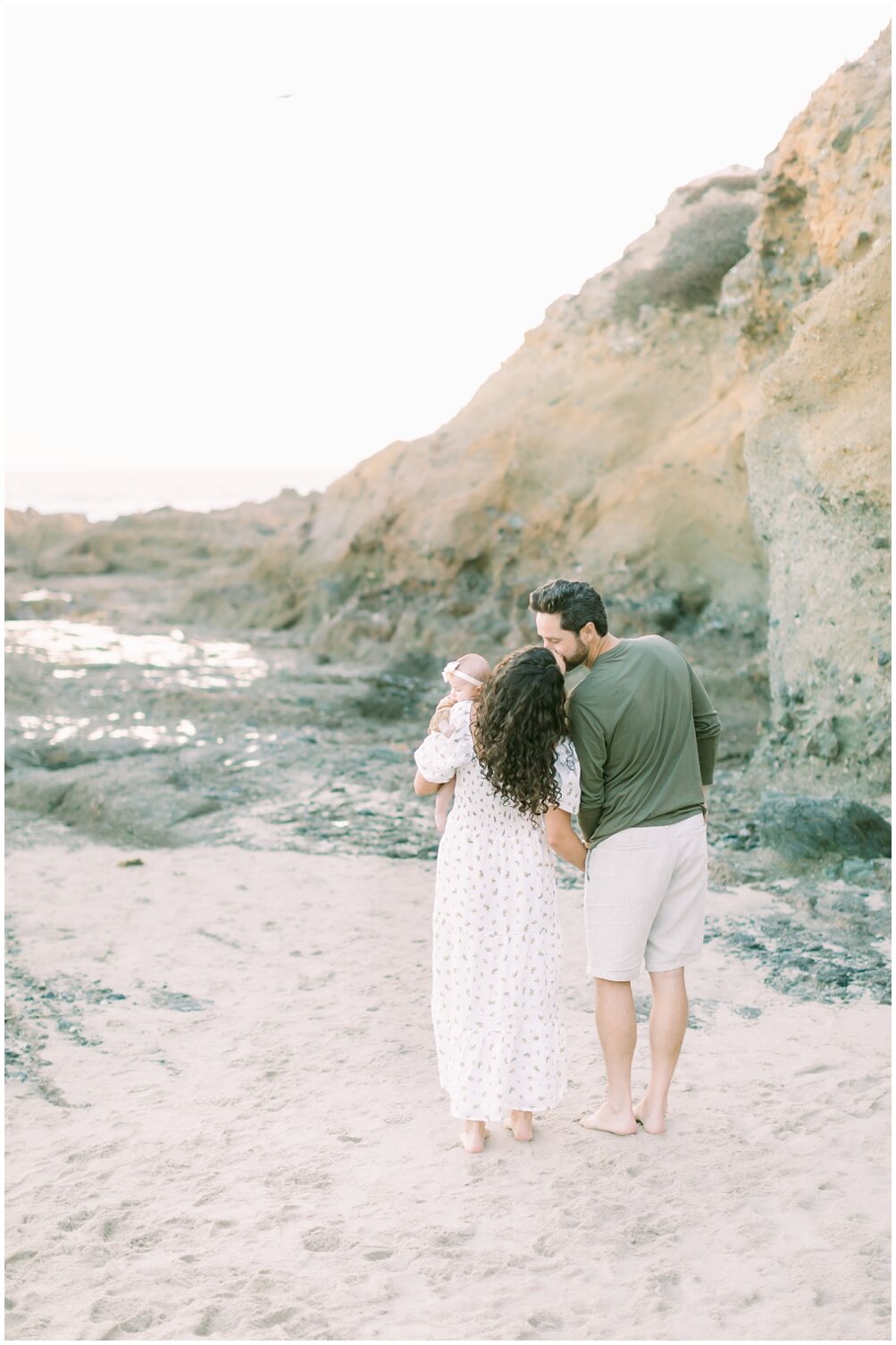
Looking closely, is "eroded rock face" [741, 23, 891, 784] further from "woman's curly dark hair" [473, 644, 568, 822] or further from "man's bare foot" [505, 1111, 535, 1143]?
→ "woman's curly dark hair" [473, 644, 568, 822]

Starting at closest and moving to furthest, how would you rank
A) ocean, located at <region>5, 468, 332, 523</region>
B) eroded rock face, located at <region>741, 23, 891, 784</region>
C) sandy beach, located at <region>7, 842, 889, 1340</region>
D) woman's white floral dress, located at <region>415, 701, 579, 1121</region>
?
1. sandy beach, located at <region>7, 842, 889, 1340</region>
2. woman's white floral dress, located at <region>415, 701, 579, 1121</region>
3. eroded rock face, located at <region>741, 23, 891, 784</region>
4. ocean, located at <region>5, 468, 332, 523</region>

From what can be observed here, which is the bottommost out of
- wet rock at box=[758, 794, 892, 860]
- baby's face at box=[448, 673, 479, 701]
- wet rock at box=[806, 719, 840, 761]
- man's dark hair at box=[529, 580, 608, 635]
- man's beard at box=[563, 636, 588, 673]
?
wet rock at box=[758, 794, 892, 860]

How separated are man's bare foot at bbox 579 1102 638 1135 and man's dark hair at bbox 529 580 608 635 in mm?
1672

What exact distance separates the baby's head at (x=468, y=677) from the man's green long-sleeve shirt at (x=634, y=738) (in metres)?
0.31

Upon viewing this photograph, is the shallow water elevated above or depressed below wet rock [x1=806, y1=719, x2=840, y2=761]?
above

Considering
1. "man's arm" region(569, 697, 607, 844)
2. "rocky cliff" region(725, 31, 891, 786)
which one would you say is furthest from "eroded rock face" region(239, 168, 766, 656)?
"man's arm" region(569, 697, 607, 844)

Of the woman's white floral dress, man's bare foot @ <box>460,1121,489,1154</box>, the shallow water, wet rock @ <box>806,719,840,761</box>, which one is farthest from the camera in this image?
the shallow water

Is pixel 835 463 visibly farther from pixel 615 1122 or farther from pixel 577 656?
pixel 615 1122

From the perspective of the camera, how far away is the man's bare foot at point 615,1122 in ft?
13.7

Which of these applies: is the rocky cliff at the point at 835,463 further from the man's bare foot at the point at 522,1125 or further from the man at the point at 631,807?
the man's bare foot at the point at 522,1125

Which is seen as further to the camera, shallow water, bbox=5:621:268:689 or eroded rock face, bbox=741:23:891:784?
shallow water, bbox=5:621:268:689

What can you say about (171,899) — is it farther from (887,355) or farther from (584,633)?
(887,355)

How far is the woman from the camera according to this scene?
3912 millimetres

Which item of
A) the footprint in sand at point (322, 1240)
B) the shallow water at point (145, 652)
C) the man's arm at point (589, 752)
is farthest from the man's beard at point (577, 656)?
the shallow water at point (145, 652)
